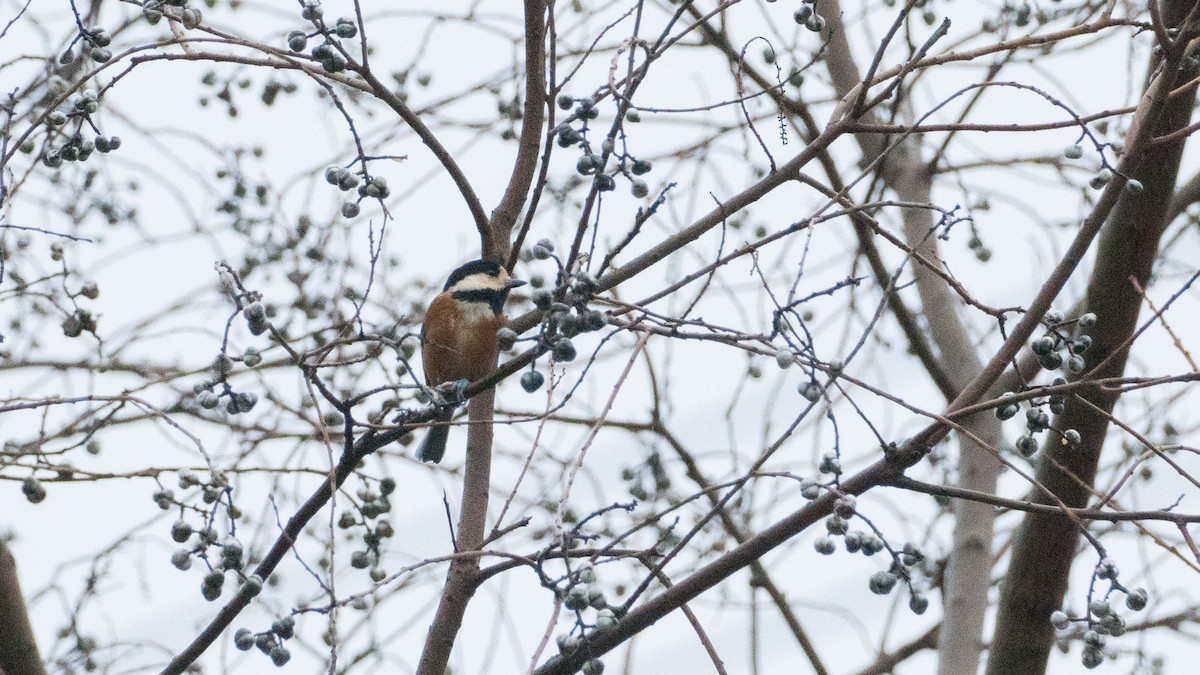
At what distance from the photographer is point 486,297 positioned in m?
4.09

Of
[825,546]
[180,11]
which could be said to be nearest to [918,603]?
[825,546]

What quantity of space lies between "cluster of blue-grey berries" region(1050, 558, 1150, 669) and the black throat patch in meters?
2.16

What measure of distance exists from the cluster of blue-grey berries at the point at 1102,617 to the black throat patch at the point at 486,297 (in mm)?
2163

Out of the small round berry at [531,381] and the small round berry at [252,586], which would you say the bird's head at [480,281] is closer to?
the small round berry at [531,381]

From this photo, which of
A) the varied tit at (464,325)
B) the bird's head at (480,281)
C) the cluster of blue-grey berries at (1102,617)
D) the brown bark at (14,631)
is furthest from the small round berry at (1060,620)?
the brown bark at (14,631)

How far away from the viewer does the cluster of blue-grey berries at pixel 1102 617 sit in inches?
85.7

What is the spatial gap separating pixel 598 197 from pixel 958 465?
8.55ft

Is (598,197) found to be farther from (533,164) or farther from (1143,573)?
(1143,573)

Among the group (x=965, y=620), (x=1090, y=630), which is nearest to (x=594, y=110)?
(x=1090, y=630)

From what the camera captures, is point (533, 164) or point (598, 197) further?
point (533, 164)

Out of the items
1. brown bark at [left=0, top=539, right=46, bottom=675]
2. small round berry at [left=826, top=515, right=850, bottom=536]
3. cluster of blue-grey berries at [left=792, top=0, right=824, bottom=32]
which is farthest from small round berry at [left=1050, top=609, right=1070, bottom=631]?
brown bark at [left=0, top=539, right=46, bottom=675]

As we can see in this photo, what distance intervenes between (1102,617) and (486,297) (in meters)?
2.31

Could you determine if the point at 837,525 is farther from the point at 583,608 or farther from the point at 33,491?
the point at 33,491

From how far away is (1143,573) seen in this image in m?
4.23
